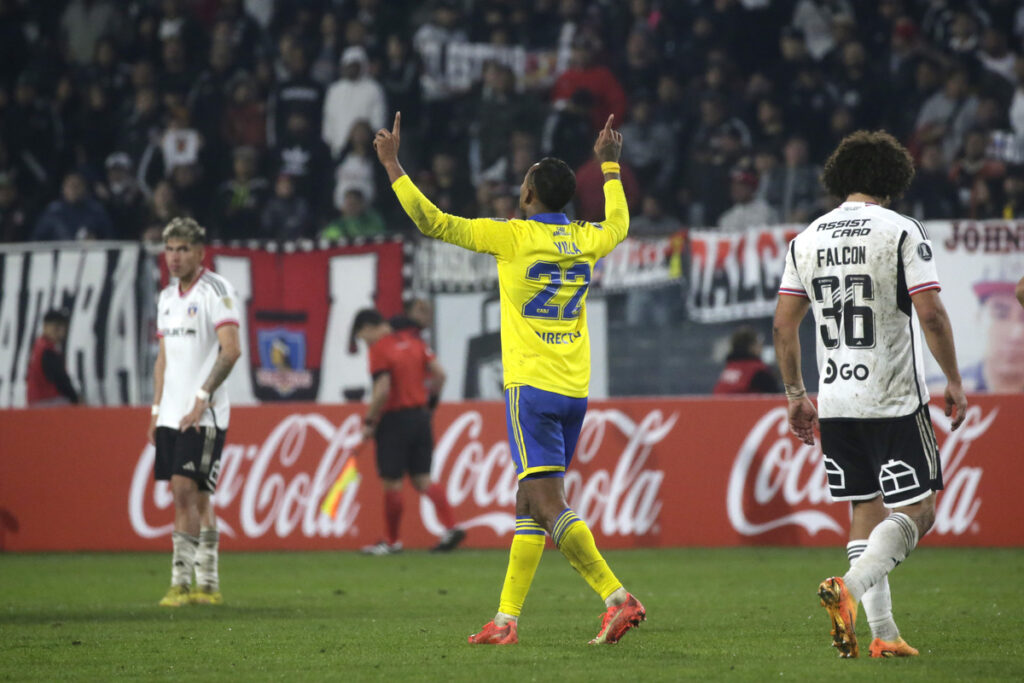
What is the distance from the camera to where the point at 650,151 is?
17719mm

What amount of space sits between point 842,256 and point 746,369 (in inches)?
330

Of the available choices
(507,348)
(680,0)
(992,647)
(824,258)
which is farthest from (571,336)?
(680,0)

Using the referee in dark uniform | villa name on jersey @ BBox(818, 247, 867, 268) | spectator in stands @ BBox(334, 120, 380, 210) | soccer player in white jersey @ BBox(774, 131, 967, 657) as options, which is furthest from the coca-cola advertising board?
villa name on jersey @ BBox(818, 247, 867, 268)

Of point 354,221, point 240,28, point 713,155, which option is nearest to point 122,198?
point 240,28

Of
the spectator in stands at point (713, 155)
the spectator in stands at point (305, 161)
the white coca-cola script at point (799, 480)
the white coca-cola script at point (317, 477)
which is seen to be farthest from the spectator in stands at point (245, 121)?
the white coca-cola script at point (799, 480)

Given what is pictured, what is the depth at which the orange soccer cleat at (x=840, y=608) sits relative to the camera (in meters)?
5.55

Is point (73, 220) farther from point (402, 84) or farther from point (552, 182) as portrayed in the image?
point (552, 182)

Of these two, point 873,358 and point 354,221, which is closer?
point 873,358

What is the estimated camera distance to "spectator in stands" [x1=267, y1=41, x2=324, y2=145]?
18.8 metres

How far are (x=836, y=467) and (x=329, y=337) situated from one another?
10.0 m

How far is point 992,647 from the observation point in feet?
21.6

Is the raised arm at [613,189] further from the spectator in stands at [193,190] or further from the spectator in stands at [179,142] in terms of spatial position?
the spectator in stands at [179,142]

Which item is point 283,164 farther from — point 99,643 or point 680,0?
point 99,643

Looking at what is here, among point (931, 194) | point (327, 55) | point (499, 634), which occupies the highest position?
point (327, 55)
